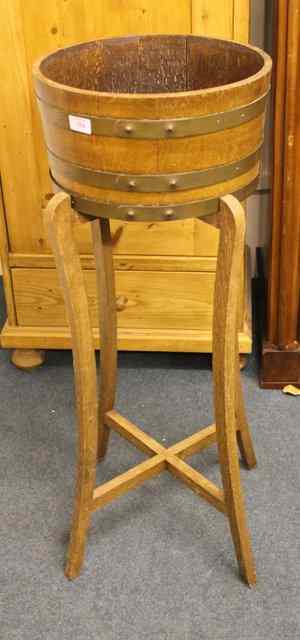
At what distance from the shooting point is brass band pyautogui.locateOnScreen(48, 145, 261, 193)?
132 cm

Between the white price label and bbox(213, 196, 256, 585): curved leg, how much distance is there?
0.80 ft

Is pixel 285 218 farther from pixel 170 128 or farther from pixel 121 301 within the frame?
pixel 170 128

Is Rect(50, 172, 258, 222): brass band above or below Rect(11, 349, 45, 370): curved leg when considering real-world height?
above

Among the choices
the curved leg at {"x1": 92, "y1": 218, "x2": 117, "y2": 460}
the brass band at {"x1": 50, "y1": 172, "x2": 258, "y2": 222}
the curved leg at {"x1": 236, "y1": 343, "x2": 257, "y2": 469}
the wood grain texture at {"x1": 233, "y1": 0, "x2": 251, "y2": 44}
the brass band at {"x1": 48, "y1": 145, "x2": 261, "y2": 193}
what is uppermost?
the wood grain texture at {"x1": 233, "y1": 0, "x2": 251, "y2": 44}

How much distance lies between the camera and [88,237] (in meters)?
2.10

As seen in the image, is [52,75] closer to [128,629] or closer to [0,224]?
[0,224]

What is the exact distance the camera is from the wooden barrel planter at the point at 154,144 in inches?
50.2

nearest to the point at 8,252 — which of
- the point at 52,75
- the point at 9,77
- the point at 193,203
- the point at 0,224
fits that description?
the point at 0,224

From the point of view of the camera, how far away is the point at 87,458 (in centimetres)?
163

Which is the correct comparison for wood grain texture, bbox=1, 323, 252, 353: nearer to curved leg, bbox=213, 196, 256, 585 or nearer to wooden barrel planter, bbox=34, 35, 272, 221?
curved leg, bbox=213, 196, 256, 585

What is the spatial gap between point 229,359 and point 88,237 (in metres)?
0.71

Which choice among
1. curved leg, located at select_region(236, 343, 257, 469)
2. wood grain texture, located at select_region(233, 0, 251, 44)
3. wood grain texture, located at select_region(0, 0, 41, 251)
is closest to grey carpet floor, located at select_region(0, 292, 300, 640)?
curved leg, located at select_region(236, 343, 257, 469)

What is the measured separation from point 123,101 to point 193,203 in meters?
0.20

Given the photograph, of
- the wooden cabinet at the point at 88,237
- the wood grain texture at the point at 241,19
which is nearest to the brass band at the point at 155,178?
the wooden cabinet at the point at 88,237
